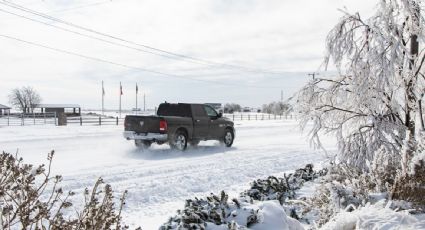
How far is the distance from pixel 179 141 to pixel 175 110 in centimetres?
168

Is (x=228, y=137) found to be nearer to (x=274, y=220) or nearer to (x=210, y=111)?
(x=210, y=111)

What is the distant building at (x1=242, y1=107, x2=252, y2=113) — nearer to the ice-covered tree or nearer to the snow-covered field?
the snow-covered field

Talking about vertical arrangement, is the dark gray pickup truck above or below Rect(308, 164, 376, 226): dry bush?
above

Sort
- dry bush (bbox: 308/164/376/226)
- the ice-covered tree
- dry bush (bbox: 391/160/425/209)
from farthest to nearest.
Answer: the ice-covered tree, dry bush (bbox: 308/164/376/226), dry bush (bbox: 391/160/425/209)

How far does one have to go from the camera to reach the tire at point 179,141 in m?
16.4

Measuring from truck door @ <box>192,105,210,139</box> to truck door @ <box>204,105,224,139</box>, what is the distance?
9.1 inches

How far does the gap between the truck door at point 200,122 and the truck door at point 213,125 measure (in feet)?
0.76

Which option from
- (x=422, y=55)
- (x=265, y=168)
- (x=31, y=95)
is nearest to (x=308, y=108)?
(x=422, y=55)

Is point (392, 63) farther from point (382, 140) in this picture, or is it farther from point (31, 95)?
point (31, 95)

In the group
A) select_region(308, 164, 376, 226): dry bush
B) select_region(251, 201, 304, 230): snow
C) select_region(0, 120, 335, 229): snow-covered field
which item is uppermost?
select_region(308, 164, 376, 226): dry bush

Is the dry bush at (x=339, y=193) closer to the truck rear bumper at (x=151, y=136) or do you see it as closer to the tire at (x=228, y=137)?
the truck rear bumper at (x=151, y=136)

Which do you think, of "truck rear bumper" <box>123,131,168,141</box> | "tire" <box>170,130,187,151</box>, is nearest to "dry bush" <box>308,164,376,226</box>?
"truck rear bumper" <box>123,131,168,141</box>

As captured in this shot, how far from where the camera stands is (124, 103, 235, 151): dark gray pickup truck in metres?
16.0

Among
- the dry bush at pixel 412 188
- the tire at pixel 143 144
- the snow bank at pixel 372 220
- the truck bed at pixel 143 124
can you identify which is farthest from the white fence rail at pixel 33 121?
the snow bank at pixel 372 220
